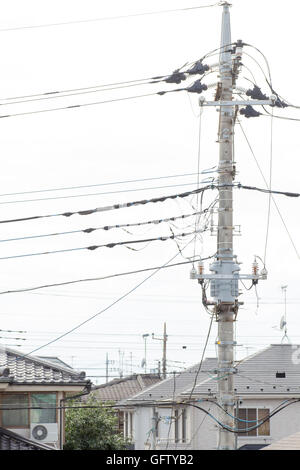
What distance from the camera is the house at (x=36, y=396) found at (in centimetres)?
2389

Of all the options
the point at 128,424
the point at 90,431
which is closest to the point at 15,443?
the point at 90,431

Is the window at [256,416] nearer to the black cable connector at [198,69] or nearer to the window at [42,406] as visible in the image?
the window at [42,406]

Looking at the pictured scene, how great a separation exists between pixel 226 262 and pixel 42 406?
8214 mm

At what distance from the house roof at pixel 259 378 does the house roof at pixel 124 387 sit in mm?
22092

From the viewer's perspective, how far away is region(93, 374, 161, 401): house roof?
70.7 m

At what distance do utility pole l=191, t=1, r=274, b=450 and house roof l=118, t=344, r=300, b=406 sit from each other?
21106 mm

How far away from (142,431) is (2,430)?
110 ft

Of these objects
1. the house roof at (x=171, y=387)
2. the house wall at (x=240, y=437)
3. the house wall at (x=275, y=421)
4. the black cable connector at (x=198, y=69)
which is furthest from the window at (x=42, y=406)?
the house roof at (x=171, y=387)

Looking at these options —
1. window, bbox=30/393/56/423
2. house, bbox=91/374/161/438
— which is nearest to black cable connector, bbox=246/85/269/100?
window, bbox=30/393/56/423

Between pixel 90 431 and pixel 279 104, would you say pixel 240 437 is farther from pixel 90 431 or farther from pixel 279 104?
pixel 279 104
